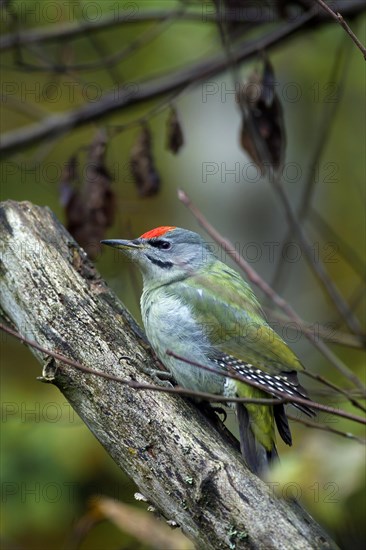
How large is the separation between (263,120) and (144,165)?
35.4 inches

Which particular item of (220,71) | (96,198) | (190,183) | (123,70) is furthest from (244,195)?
(96,198)

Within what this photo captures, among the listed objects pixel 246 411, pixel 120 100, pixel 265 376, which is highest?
pixel 120 100

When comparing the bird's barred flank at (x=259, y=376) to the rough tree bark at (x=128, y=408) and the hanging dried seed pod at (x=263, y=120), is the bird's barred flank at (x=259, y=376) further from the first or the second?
the hanging dried seed pod at (x=263, y=120)

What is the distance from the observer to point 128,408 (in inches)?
150

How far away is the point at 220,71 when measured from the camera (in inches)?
251

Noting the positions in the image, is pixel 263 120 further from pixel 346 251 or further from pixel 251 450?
pixel 346 251

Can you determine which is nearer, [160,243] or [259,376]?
[259,376]

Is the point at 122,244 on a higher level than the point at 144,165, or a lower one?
lower

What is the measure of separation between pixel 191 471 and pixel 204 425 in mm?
349

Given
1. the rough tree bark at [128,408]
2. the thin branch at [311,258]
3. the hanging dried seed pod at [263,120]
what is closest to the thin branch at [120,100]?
the hanging dried seed pod at [263,120]

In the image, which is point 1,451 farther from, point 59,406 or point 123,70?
point 123,70

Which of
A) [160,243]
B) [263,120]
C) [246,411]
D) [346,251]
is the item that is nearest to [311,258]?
[160,243]

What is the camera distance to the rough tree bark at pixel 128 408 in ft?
11.6

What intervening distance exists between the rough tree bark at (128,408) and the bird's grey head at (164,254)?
575 millimetres
